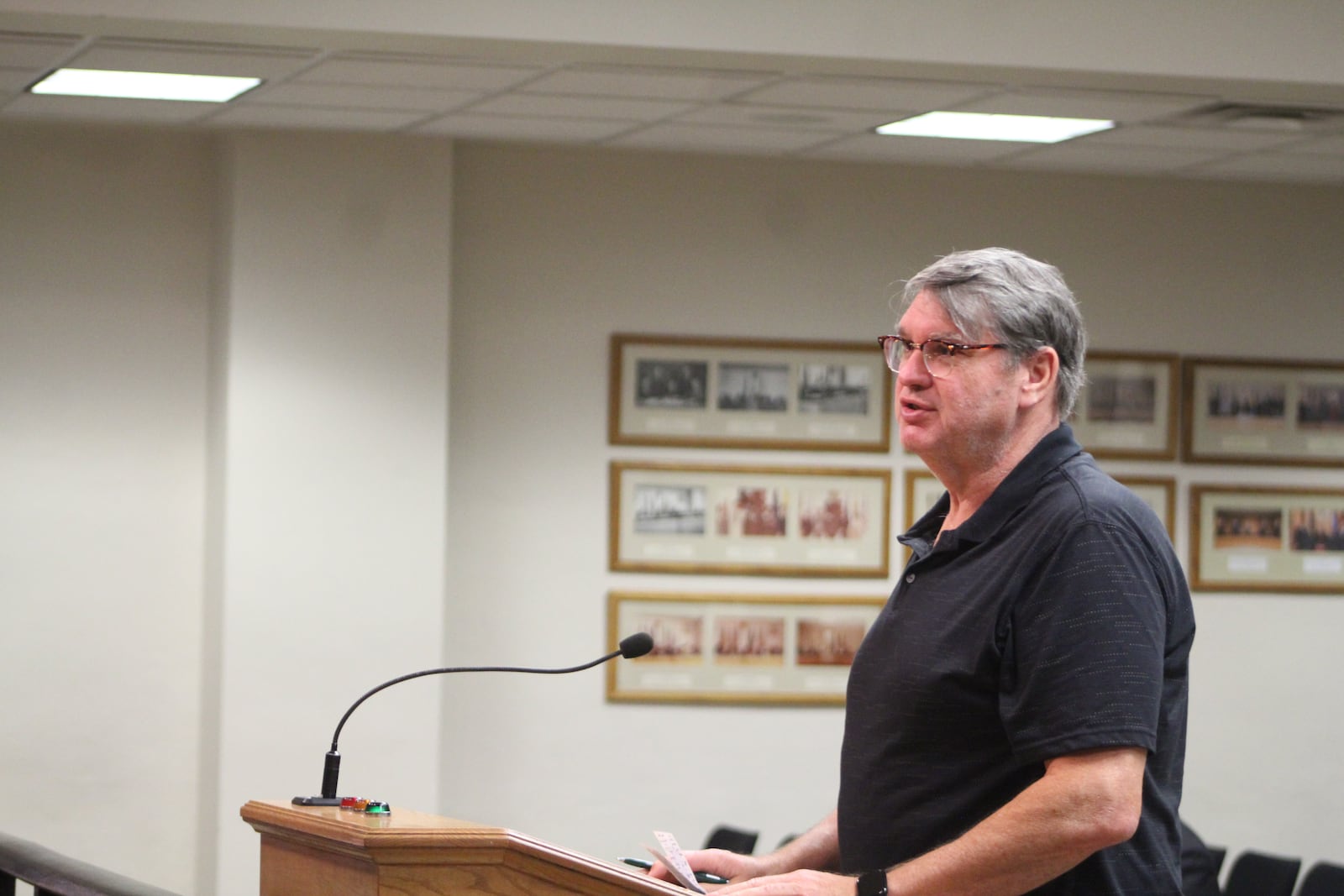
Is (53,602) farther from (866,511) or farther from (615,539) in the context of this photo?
(866,511)

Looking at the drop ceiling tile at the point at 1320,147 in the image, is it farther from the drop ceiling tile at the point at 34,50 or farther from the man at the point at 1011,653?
the drop ceiling tile at the point at 34,50

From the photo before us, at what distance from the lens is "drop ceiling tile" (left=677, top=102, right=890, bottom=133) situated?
5.21 meters

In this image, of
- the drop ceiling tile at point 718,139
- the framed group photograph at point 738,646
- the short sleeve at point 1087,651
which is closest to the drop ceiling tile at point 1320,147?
the drop ceiling tile at point 718,139

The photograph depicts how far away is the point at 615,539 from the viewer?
20.9 ft

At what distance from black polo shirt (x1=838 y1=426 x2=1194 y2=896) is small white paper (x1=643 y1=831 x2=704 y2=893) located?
0.25m

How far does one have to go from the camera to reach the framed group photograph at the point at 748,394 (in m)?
6.39

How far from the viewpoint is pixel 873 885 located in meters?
2.08

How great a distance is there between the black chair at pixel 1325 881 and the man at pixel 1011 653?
3.04 meters

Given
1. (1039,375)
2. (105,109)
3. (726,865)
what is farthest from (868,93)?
(726,865)

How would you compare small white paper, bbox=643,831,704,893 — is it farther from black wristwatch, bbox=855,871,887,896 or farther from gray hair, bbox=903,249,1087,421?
gray hair, bbox=903,249,1087,421

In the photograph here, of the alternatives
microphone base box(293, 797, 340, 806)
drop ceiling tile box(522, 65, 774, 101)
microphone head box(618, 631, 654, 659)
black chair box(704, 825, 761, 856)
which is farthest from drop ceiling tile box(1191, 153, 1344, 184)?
microphone base box(293, 797, 340, 806)

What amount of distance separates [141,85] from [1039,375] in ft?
12.0

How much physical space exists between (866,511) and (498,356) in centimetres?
159

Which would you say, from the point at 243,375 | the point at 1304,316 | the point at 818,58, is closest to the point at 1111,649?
the point at 818,58
